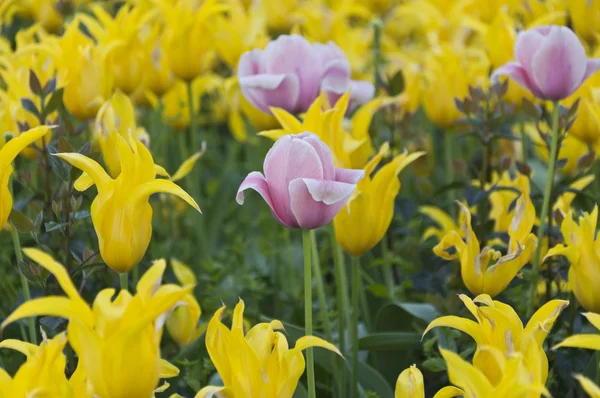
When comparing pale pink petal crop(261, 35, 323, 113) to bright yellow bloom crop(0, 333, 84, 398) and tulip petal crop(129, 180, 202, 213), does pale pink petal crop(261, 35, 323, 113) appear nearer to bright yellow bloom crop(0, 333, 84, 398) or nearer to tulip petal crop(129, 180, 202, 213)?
tulip petal crop(129, 180, 202, 213)

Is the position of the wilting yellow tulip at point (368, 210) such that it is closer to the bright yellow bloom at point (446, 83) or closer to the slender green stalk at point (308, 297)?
the slender green stalk at point (308, 297)

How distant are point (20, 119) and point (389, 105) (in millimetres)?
902

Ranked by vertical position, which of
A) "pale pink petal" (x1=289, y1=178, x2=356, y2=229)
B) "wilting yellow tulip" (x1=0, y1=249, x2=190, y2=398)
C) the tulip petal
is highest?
the tulip petal

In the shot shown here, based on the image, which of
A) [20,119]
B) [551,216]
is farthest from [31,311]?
[551,216]

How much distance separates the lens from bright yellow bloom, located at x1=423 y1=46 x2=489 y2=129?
7.51 ft

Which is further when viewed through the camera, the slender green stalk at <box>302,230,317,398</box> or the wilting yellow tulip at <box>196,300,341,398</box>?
the slender green stalk at <box>302,230,317,398</box>

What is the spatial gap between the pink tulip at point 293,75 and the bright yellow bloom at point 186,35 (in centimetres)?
50

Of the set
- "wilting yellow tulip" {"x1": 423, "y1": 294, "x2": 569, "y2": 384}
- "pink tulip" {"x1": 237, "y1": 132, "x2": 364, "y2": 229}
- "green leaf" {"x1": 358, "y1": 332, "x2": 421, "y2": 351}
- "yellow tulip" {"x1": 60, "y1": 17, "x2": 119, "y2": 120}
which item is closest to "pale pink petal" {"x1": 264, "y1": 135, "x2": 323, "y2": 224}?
"pink tulip" {"x1": 237, "y1": 132, "x2": 364, "y2": 229}

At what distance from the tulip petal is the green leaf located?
1.77 ft

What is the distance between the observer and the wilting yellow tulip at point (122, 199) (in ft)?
3.82

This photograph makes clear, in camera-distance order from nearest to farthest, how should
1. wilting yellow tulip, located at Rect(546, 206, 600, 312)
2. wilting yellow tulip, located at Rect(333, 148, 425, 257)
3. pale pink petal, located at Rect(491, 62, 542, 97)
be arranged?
1. wilting yellow tulip, located at Rect(546, 206, 600, 312)
2. wilting yellow tulip, located at Rect(333, 148, 425, 257)
3. pale pink petal, located at Rect(491, 62, 542, 97)

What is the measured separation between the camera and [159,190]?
1.16 metres

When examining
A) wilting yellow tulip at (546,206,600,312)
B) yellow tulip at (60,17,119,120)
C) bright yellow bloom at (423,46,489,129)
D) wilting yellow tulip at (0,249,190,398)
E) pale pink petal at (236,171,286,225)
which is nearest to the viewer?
wilting yellow tulip at (0,249,190,398)

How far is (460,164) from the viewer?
2.23 m
